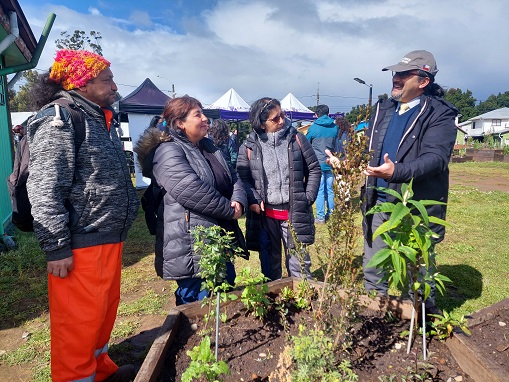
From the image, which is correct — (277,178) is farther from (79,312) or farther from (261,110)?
(79,312)

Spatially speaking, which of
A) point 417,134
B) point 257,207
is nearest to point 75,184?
point 257,207

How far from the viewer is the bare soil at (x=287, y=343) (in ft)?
5.94

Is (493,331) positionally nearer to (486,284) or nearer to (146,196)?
(486,284)

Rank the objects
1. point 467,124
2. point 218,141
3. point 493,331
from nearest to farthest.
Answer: point 493,331
point 218,141
point 467,124

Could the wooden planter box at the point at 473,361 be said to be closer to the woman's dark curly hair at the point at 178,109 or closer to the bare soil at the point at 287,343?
the bare soil at the point at 287,343

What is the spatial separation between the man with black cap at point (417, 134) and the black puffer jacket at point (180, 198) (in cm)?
102

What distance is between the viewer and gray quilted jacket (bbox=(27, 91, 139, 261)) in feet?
5.69

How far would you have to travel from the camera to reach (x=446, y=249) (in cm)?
514

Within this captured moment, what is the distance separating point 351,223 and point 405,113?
1335 mm

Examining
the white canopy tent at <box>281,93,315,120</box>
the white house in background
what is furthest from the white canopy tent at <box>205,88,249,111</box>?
the white house in background

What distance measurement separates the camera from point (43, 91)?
196cm

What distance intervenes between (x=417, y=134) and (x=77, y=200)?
217cm

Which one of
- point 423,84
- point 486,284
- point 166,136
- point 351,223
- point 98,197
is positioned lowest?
point 486,284

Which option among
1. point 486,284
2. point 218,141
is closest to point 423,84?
point 486,284
